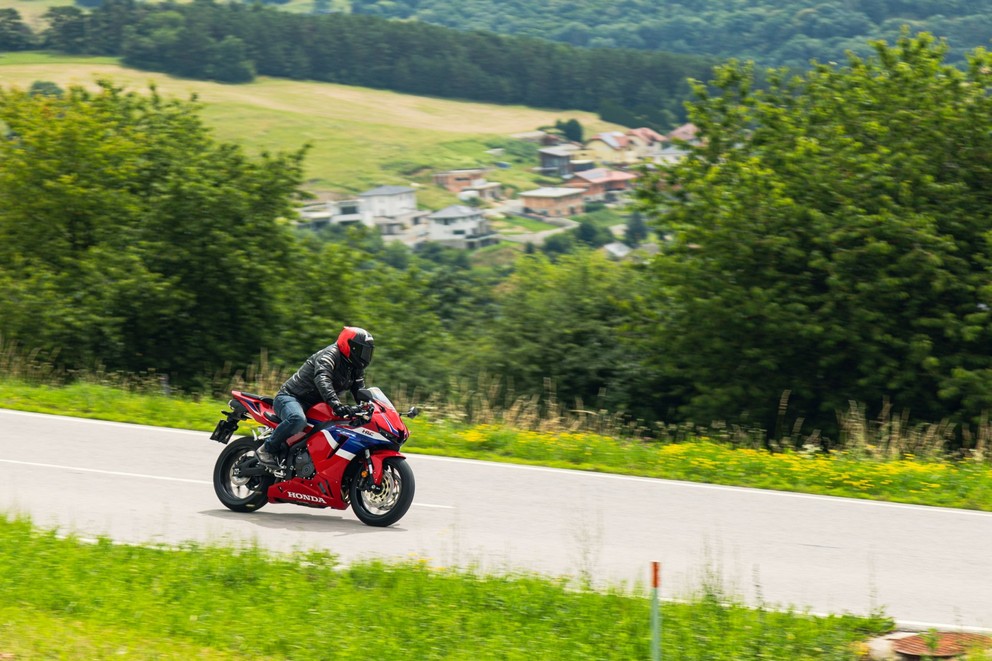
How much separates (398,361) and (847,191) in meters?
11.8

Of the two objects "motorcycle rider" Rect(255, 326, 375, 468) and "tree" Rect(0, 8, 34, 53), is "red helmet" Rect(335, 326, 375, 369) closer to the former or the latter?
"motorcycle rider" Rect(255, 326, 375, 468)

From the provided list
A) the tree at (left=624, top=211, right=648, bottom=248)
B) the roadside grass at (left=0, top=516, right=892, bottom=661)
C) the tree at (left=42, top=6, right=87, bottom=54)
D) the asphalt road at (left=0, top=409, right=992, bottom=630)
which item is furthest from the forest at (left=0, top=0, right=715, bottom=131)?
the roadside grass at (left=0, top=516, right=892, bottom=661)

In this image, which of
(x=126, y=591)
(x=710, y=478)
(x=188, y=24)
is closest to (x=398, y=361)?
(x=710, y=478)

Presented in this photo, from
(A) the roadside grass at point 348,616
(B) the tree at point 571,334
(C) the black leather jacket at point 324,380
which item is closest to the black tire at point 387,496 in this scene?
(C) the black leather jacket at point 324,380

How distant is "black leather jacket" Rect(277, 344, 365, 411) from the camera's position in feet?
34.6

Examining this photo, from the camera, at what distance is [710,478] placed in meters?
13.1

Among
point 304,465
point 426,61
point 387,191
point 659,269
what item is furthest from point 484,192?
point 304,465

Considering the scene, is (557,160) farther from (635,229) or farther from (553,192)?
(635,229)

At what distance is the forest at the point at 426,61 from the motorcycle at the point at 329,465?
523 ft

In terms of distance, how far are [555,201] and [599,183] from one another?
10.2m

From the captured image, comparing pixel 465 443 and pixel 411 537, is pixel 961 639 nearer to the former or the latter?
pixel 411 537

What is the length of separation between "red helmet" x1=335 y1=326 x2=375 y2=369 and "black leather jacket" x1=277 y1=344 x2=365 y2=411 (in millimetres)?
79

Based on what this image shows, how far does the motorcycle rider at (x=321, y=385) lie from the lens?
1058 cm

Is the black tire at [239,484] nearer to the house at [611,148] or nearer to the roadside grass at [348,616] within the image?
the roadside grass at [348,616]
